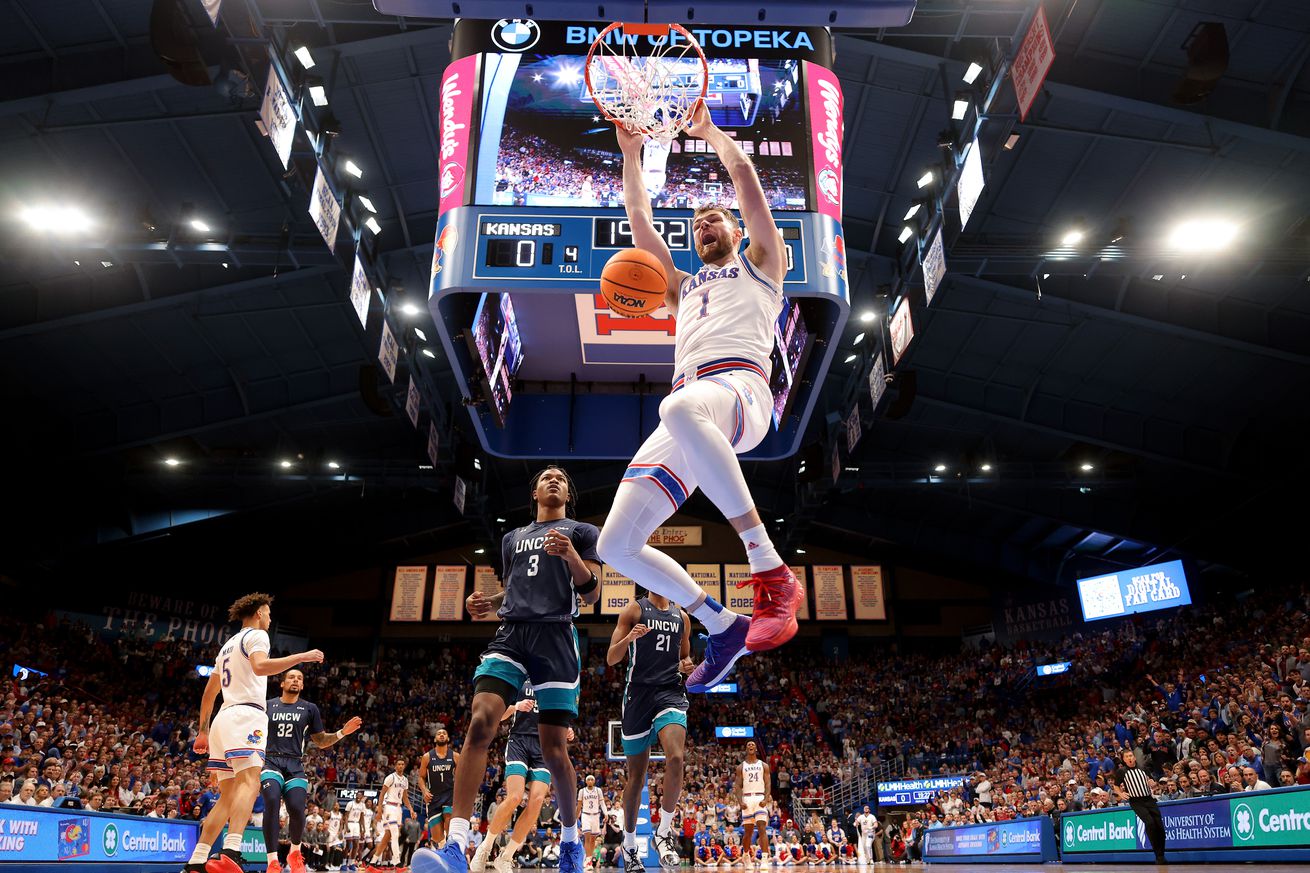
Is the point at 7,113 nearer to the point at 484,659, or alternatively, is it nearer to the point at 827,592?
the point at 484,659

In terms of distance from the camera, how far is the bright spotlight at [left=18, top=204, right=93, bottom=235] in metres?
14.0

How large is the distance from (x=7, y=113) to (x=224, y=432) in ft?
42.8

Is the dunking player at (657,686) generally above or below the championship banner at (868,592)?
below

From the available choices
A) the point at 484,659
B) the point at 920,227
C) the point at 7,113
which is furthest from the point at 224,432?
the point at 484,659

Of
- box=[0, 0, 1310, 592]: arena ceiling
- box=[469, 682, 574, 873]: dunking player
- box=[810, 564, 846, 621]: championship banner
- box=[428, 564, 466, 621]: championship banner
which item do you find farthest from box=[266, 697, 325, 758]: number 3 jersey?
box=[810, 564, 846, 621]: championship banner

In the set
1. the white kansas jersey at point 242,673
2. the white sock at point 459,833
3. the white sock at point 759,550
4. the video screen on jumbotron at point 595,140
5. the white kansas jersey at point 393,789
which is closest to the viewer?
the white sock at point 759,550

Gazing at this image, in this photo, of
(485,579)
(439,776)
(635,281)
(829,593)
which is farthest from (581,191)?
(485,579)

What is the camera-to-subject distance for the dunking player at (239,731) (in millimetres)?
6254

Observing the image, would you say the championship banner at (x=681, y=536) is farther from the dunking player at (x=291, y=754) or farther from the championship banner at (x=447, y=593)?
the dunking player at (x=291, y=754)

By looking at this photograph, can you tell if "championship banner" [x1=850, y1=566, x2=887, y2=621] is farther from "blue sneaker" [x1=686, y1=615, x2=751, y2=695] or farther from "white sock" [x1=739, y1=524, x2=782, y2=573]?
"white sock" [x1=739, y1=524, x2=782, y2=573]

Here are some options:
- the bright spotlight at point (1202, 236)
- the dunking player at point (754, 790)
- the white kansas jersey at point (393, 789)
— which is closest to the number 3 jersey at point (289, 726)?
the dunking player at point (754, 790)

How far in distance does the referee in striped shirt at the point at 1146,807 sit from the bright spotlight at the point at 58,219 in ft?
55.3

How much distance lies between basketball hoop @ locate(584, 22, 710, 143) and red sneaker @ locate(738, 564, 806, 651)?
2097 millimetres

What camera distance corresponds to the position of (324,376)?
21.6m
